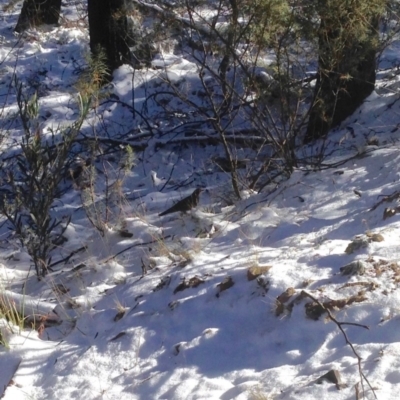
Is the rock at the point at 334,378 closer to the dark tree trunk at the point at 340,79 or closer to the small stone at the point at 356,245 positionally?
the small stone at the point at 356,245

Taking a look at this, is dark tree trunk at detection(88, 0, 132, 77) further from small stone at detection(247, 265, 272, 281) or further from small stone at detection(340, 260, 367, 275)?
small stone at detection(340, 260, 367, 275)

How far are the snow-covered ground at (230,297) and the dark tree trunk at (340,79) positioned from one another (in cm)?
43

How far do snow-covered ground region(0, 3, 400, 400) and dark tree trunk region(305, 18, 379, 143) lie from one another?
434mm

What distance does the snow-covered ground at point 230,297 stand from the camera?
9.82 ft

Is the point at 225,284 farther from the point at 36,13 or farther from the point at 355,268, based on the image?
the point at 36,13

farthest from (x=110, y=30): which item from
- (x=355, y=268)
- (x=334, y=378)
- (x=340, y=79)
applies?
(x=334, y=378)

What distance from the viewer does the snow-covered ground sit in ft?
9.82

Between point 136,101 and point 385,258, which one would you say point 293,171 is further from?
point 136,101

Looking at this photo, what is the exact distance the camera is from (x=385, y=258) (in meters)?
3.57

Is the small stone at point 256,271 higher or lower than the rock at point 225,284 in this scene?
higher

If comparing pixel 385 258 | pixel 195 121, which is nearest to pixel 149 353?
pixel 385 258

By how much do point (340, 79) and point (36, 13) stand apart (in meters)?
6.17

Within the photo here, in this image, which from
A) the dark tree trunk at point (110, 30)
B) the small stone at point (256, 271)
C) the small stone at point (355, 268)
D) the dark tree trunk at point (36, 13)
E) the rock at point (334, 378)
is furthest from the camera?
the dark tree trunk at point (36, 13)

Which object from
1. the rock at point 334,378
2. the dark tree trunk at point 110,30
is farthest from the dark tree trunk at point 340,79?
the rock at point 334,378
